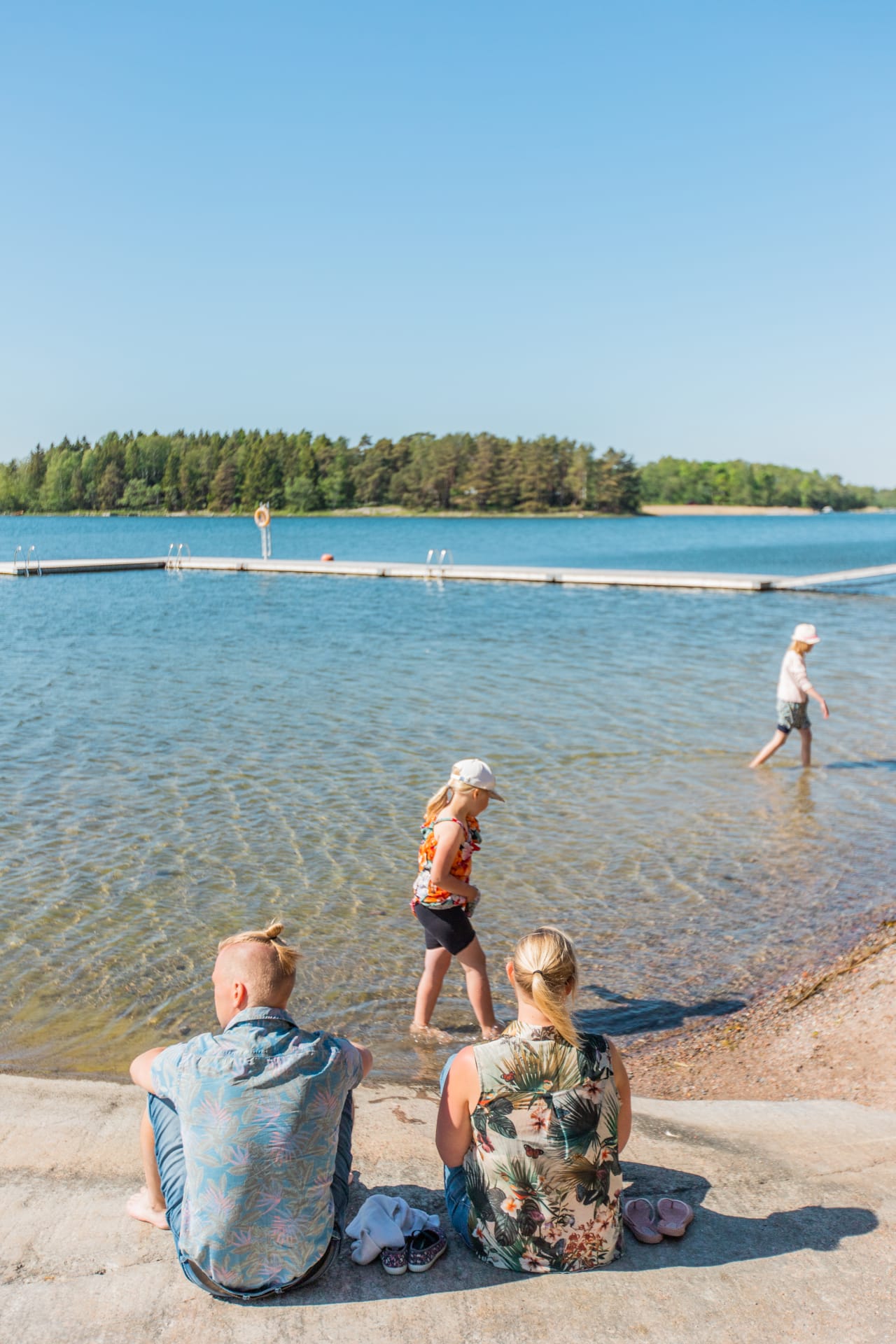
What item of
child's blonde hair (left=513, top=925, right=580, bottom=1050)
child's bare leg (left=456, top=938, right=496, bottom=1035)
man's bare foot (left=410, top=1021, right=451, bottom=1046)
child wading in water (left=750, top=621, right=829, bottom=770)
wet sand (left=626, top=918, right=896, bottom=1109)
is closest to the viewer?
child's blonde hair (left=513, top=925, right=580, bottom=1050)

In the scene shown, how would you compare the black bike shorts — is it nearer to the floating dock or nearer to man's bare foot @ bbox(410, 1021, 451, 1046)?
man's bare foot @ bbox(410, 1021, 451, 1046)

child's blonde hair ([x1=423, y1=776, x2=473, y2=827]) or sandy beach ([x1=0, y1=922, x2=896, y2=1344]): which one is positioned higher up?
child's blonde hair ([x1=423, y1=776, x2=473, y2=827])

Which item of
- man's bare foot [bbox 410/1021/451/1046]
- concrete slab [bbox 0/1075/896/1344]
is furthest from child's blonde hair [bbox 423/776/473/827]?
concrete slab [bbox 0/1075/896/1344]

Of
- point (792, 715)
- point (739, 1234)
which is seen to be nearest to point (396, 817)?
point (792, 715)

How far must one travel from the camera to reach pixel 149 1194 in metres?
3.29

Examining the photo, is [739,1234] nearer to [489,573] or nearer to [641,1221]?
[641,1221]

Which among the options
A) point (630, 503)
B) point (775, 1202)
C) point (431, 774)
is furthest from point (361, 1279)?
point (630, 503)

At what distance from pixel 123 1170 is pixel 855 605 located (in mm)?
31766

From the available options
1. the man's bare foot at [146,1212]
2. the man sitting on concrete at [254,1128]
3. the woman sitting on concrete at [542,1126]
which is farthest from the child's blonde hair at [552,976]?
the man's bare foot at [146,1212]

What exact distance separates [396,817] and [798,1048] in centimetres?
491

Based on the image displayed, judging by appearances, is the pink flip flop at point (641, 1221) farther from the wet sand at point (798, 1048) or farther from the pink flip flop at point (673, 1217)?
the wet sand at point (798, 1048)

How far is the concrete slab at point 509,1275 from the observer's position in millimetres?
2879

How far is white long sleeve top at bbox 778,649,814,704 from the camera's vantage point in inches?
436

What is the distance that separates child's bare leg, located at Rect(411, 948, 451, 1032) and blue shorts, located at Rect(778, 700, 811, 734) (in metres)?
6.73
